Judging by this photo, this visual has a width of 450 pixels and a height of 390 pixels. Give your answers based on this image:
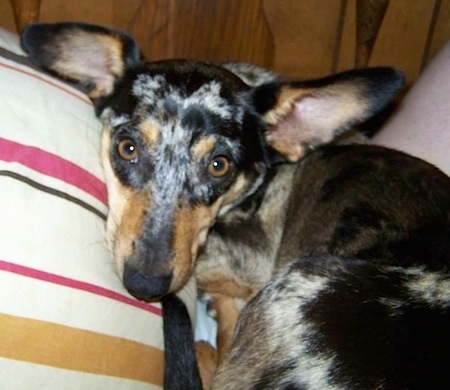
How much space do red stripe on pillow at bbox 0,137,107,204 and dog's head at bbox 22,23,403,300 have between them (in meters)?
0.10

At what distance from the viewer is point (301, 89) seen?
2115mm

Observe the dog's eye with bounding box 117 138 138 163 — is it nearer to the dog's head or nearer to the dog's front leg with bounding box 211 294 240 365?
the dog's head

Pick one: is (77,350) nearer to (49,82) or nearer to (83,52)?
(49,82)

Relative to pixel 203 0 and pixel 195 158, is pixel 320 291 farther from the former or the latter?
pixel 203 0

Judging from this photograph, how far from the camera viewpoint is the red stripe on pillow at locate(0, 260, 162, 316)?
1571 mm

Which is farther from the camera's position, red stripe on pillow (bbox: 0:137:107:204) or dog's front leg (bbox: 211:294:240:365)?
dog's front leg (bbox: 211:294:240:365)

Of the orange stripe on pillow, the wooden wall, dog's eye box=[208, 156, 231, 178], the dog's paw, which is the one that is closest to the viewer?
the orange stripe on pillow

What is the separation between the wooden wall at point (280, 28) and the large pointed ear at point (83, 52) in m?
1.01

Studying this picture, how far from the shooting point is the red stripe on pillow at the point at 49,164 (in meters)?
1.67

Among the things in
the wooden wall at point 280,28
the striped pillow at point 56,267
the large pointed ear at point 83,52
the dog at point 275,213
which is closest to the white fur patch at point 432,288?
the dog at point 275,213

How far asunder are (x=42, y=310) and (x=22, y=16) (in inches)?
64.6

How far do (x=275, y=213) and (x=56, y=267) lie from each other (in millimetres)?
882

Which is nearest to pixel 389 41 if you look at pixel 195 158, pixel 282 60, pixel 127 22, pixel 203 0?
pixel 282 60

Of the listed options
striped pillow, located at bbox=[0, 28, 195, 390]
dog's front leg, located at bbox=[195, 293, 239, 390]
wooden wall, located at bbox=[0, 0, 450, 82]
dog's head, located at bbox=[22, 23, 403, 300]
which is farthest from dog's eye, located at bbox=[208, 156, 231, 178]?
wooden wall, located at bbox=[0, 0, 450, 82]
